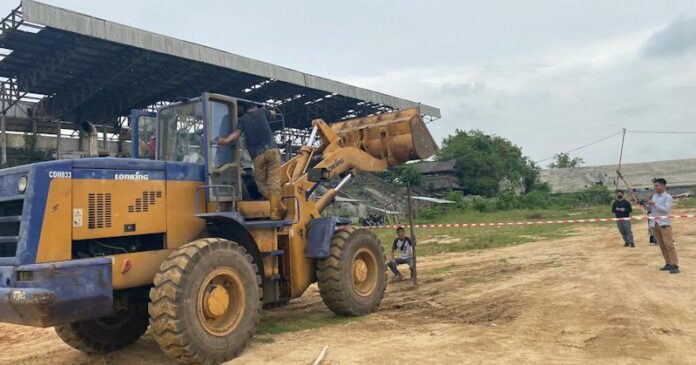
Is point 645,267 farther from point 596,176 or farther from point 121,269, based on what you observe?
point 596,176

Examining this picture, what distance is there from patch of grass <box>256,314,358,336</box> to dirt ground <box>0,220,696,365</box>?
0.72 feet

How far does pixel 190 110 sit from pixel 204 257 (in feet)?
6.90

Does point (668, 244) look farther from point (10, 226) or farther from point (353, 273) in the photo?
point (10, 226)

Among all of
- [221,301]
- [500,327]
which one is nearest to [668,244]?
[500,327]

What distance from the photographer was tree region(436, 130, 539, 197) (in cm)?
5722

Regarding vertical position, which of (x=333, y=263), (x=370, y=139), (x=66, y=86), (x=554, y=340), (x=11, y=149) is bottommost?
(x=554, y=340)

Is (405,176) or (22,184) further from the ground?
(405,176)

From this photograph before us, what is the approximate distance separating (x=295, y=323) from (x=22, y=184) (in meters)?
3.92

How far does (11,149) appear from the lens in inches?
1009

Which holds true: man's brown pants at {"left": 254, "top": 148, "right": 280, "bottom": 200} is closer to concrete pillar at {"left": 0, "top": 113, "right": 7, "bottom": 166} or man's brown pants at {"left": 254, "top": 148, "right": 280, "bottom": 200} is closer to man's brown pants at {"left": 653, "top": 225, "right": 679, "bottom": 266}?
man's brown pants at {"left": 653, "top": 225, "right": 679, "bottom": 266}

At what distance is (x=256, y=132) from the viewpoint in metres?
6.71

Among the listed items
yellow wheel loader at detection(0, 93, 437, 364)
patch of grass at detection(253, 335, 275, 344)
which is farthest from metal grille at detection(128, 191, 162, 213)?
patch of grass at detection(253, 335, 275, 344)

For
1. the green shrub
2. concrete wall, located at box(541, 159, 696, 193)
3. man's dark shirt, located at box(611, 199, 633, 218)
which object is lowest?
man's dark shirt, located at box(611, 199, 633, 218)

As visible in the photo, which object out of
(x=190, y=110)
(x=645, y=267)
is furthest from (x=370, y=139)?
(x=645, y=267)
